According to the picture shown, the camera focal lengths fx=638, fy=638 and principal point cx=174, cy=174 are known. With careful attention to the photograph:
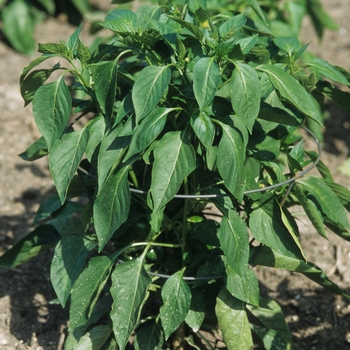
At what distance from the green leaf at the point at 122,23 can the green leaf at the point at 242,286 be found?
0.94 metres

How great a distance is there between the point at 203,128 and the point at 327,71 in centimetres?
61

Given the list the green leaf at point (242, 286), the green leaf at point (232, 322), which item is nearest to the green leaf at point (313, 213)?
the green leaf at point (242, 286)

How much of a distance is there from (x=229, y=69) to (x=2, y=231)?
6.68 ft

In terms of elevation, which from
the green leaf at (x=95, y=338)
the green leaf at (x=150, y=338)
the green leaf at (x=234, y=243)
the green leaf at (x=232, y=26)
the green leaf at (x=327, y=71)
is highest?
the green leaf at (x=232, y=26)

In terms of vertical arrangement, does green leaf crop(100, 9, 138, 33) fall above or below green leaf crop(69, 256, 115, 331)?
above

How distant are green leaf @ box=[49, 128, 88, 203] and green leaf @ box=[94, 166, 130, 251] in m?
0.13

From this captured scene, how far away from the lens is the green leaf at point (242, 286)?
2.36 m

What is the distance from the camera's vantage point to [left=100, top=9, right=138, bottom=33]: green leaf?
2111 millimetres

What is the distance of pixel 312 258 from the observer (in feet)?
12.1

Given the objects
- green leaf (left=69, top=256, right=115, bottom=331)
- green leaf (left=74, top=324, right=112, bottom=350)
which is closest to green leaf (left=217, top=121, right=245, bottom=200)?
green leaf (left=69, top=256, right=115, bottom=331)

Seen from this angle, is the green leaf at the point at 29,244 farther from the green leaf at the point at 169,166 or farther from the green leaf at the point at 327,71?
the green leaf at the point at 327,71

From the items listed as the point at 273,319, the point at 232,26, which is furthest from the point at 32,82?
the point at 273,319

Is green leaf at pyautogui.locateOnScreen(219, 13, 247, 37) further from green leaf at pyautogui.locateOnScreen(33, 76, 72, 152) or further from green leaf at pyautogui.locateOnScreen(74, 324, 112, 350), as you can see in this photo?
green leaf at pyautogui.locateOnScreen(74, 324, 112, 350)

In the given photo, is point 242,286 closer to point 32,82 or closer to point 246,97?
point 246,97
